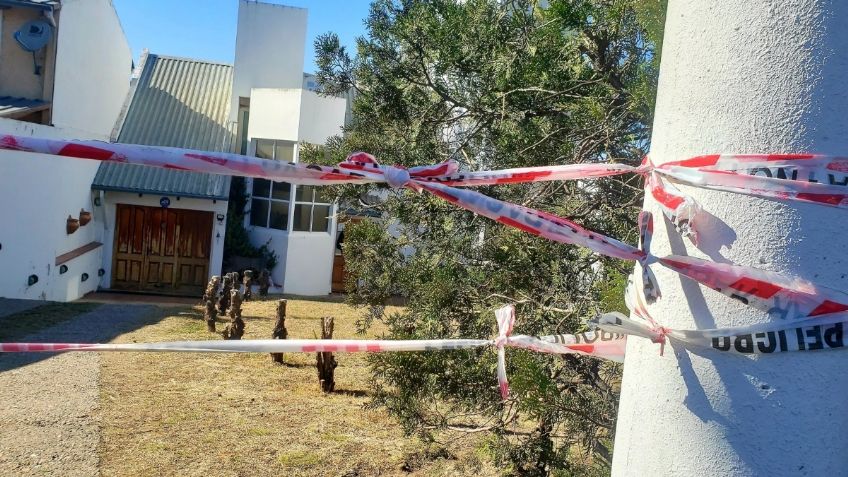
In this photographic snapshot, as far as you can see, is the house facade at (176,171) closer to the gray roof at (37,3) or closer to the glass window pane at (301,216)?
the glass window pane at (301,216)

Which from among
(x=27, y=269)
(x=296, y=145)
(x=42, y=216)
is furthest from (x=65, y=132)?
(x=296, y=145)

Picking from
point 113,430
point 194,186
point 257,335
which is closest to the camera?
point 113,430

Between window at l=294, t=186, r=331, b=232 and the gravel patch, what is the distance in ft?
22.7

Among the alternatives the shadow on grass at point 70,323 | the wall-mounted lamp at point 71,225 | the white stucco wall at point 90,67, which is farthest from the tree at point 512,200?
the wall-mounted lamp at point 71,225

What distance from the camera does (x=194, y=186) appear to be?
17.2m

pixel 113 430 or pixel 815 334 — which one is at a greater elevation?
pixel 815 334

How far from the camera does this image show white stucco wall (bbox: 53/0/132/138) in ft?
46.1

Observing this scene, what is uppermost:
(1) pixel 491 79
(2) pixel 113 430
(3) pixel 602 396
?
(1) pixel 491 79

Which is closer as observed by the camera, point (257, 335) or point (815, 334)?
point (815, 334)

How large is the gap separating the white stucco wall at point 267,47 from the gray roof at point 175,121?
0.83 m

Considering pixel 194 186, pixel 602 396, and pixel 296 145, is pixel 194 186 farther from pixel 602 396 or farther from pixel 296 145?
pixel 602 396

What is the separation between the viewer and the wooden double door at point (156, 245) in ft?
58.4

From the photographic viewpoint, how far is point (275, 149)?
1789 cm

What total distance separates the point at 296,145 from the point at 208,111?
309 cm
